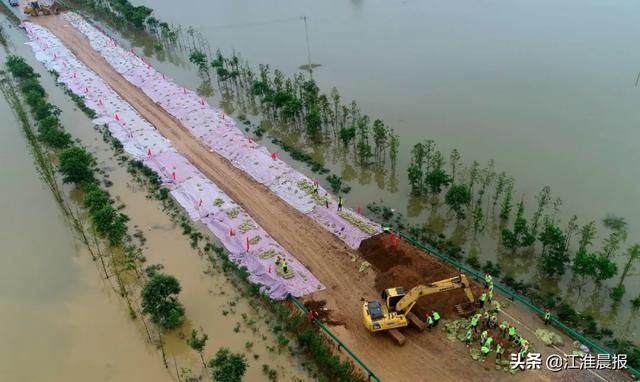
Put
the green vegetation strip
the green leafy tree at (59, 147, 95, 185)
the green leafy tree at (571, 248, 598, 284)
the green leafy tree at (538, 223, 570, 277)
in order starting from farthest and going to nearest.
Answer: the green leafy tree at (59, 147, 95, 185) → the green leafy tree at (538, 223, 570, 277) → the green leafy tree at (571, 248, 598, 284) → the green vegetation strip

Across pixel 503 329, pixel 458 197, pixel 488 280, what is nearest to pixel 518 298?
pixel 488 280

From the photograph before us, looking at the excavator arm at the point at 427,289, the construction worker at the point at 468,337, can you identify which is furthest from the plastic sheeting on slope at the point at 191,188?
the construction worker at the point at 468,337

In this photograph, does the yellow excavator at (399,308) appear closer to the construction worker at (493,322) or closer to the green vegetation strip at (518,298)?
the construction worker at (493,322)

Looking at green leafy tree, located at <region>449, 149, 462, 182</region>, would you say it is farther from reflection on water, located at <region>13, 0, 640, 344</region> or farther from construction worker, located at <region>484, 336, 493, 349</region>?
construction worker, located at <region>484, 336, 493, 349</region>

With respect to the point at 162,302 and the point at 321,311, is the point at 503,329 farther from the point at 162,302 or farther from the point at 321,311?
the point at 162,302

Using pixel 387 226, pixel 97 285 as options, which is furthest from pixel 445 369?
pixel 97 285

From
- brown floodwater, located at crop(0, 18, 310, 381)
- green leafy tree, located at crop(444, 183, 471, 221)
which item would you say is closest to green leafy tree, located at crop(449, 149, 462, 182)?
green leafy tree, located at crop(444, 183, 471, 221)
